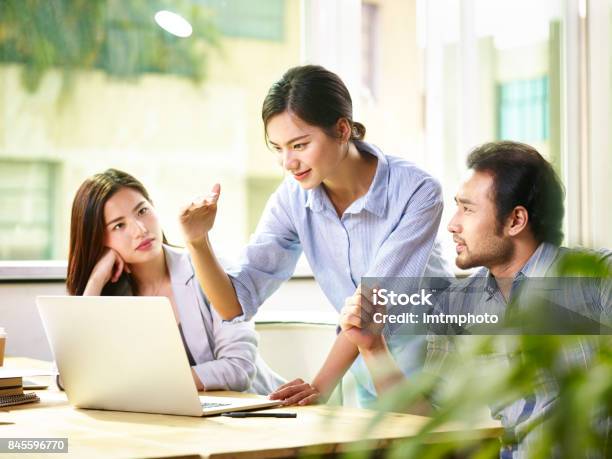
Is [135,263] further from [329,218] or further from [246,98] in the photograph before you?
[246,98]

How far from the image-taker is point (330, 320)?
280 cm

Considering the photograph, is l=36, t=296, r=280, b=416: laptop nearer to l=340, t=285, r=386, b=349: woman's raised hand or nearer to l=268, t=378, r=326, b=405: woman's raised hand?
l=268, t=378, r=326, b=405: woman's raised hand

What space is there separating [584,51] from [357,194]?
2.20 metres

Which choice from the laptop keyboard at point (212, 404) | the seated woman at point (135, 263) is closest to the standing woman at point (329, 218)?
the seated woman at point (135, 263)

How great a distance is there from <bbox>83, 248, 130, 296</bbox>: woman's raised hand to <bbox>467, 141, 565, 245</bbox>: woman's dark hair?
36.4 inches

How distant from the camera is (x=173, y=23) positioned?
140 inches

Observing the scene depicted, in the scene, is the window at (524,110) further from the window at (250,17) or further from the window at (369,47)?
the window at (250,17)

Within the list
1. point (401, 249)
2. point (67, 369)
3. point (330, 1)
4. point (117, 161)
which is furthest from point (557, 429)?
point (330, 1)

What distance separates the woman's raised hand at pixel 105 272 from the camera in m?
2.39

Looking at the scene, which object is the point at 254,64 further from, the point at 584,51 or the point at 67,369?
the point at 67,369

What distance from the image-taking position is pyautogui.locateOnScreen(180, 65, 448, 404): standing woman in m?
2.12

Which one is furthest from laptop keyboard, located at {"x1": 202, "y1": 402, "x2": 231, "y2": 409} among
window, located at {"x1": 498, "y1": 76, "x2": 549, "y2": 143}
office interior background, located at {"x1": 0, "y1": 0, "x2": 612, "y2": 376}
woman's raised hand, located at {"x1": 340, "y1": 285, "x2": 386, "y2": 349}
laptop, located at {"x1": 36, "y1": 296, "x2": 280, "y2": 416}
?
window, located at {"x1": 498, "y1": 76, "x2": 549, "y2": 143}

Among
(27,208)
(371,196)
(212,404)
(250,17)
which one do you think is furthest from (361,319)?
(250,17)

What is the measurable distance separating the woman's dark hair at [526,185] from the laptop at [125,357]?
0.69 metres
